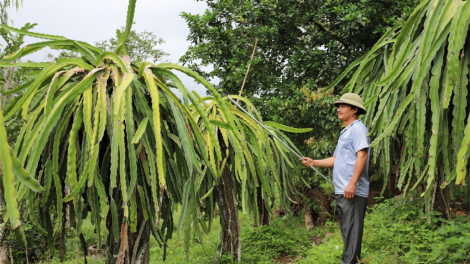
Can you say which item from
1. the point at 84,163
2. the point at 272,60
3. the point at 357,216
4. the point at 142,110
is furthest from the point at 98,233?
the point at 272,60

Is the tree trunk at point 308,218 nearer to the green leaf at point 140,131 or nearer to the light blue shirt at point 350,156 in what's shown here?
the light blue shirt at point 350,156

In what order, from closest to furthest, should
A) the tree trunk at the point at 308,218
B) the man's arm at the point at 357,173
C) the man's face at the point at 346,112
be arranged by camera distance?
the man's arm at the point at 357,173, the man's face at the point at 346,112, the tree trunk at the point at 308,218

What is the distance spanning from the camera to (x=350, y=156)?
315cm

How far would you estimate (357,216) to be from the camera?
3.07 metres

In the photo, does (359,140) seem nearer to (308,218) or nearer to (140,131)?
(140,131)

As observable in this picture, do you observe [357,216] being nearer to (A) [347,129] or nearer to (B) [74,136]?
(A) [347,129]

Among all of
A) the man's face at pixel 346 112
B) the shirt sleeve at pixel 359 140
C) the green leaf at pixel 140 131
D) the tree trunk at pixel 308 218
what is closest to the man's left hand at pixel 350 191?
the shirt sleeve at pixel 359 140

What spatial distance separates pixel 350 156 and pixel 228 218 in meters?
1.55

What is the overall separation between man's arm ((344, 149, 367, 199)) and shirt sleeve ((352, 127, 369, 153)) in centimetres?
4

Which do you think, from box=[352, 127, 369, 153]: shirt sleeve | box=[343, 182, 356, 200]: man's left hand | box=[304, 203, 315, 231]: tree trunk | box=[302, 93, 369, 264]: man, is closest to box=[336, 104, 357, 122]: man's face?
box=[302, 93, 369, 264]: man

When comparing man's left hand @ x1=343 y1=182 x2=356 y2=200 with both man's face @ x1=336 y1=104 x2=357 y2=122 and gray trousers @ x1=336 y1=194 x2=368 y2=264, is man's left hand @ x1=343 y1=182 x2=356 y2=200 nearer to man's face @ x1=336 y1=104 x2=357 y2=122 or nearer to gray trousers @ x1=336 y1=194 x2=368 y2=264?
gray trousers @ x1=336 y1=194 x2=368 y2=264

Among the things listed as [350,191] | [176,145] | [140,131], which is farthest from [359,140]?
[140,131]

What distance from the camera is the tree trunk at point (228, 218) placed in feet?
12.7

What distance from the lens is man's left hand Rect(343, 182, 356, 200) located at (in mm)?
2982
